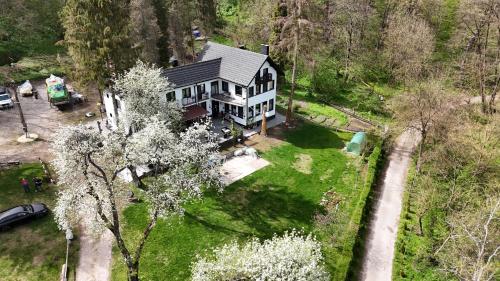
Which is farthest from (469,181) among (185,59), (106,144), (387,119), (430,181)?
(185,59)

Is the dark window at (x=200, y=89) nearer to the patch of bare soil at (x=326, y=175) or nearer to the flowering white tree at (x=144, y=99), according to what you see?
the flowering white tree at (x=144, y=99)

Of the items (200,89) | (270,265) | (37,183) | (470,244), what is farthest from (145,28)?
(470,244)

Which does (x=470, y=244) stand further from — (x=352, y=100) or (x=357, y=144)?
(x=352, y=100)

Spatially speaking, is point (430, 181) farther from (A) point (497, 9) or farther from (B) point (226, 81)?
(A) point (497, 9)

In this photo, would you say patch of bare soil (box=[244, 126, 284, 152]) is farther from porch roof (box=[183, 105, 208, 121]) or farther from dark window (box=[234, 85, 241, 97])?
porch roof (box=[183, 105, 208, 121])

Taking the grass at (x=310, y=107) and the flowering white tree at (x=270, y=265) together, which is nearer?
the flowering white tree at (x=270, y=265)

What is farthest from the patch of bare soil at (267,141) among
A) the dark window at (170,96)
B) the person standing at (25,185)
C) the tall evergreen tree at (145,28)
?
the person standing at (25,185)
